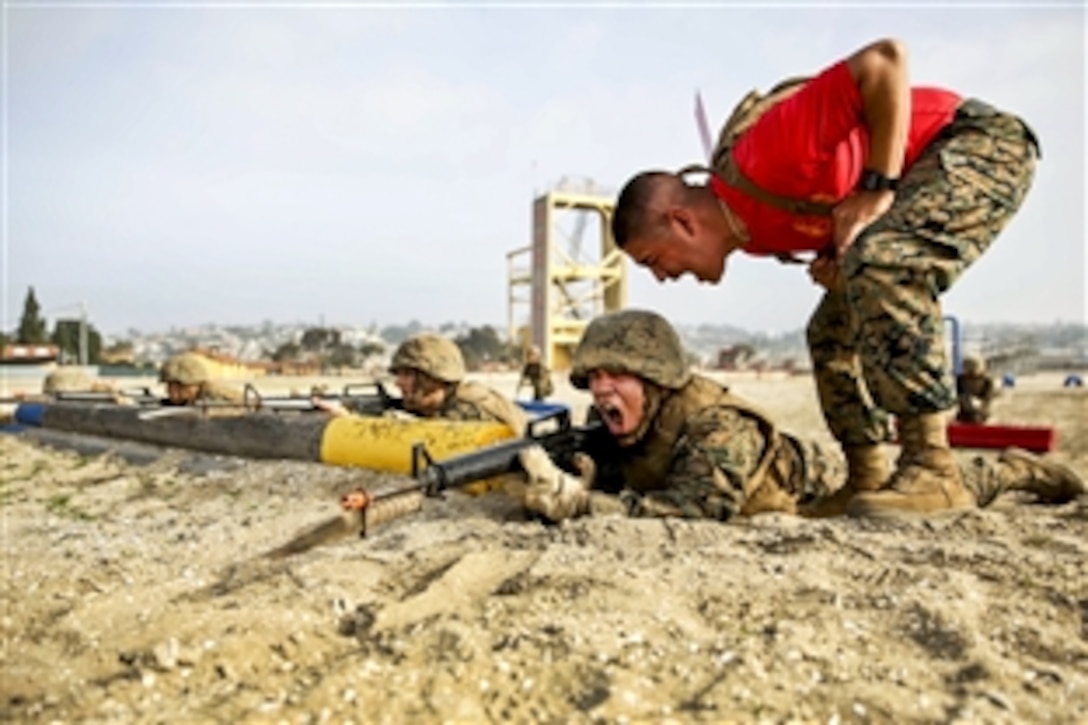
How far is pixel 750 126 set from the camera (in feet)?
10.4

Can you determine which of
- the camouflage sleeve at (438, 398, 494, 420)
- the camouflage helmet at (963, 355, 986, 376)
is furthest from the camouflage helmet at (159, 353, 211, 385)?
the camouflage helmet at (963, 355, 986, 376)

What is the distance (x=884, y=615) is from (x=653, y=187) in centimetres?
180

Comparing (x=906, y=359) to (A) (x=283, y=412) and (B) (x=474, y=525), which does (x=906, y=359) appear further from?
(A) (x=283, y=412)

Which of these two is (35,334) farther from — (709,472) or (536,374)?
(709,472)

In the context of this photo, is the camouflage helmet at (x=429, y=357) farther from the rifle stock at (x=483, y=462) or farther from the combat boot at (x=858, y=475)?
the combat boot at (x=858, y=475)

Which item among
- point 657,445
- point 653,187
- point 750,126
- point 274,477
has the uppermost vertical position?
point 750,126

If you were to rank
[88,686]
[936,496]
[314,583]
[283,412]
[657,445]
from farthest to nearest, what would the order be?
[283,412] < [657,445] < [936,496] < [314,583] < [88,686]

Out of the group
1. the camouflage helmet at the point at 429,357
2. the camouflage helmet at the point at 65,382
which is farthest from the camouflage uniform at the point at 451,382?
the camouflage helmet at the point at 65,382

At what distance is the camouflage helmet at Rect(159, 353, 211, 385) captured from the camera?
25.8ft

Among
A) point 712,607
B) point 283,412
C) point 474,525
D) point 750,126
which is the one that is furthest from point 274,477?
point 712,607

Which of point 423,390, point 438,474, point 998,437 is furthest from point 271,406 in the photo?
point 998,437

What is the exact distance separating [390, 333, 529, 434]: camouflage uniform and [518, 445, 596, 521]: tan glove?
2.34 m

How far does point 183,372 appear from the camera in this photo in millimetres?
7879

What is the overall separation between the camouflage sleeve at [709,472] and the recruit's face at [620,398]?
0.30 m
